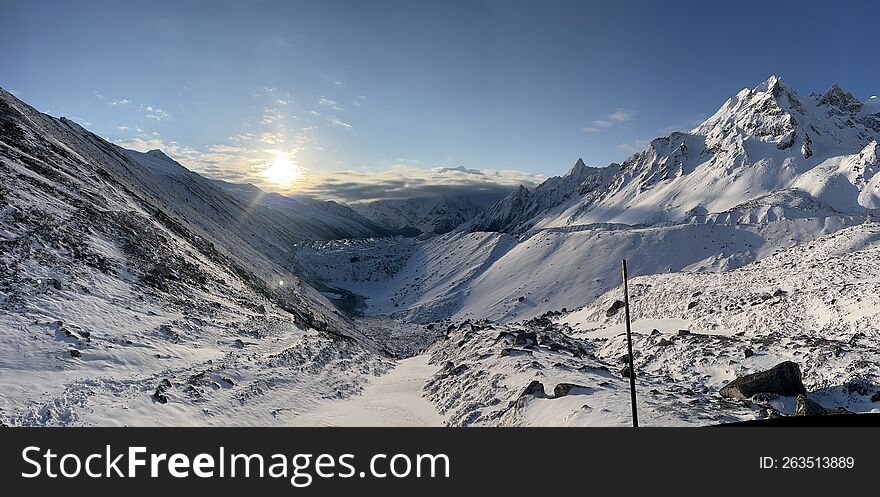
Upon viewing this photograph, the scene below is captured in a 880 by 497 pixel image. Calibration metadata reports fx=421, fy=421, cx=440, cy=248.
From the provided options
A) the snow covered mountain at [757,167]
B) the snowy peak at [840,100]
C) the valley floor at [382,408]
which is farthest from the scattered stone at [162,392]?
the snowy peak at [840,100]

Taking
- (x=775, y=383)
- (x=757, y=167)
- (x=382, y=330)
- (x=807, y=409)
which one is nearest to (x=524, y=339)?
(x=775, y=383)

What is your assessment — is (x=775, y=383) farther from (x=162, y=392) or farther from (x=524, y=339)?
(x=162, y=392)

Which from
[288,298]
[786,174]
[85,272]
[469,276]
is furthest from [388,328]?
[786,174]

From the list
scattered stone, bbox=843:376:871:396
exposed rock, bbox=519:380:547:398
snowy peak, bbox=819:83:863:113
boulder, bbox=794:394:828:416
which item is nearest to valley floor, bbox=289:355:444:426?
exposed rock, bbox=519:380:547:398

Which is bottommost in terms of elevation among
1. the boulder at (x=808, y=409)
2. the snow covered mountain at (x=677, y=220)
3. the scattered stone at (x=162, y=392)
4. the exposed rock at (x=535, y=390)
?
the boulder at (x=808, y=409)

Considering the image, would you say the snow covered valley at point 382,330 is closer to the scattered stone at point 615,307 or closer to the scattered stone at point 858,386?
the scattered stone at point 858,386

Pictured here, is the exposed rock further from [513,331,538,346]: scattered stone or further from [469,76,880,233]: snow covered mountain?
[469,76,880,233]: snow covered mountain

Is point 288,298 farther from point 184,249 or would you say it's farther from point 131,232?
point 131,232

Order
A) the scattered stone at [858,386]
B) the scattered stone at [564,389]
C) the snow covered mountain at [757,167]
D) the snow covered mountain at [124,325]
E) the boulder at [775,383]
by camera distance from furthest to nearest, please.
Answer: the snow covered mountain at [757,167]
the boulder at [775,383]
the scattered stone at [858,386]
the scattered stone at [564,389]
the snow covered mountain at [124,325]

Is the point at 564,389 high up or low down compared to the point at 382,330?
up

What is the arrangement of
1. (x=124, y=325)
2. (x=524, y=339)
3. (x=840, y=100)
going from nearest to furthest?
(x=124, y=325)
(x=524, y=339)
(x=840, y=100)
